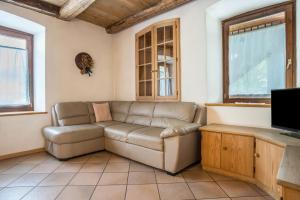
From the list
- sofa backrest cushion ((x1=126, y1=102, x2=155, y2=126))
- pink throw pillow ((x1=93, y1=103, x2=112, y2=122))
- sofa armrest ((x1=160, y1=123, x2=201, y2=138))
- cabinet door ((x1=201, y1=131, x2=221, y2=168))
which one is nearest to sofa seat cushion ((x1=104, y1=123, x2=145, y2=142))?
sofa backrest cushion ((x1=126, y1=102, x2=155, y2=126))

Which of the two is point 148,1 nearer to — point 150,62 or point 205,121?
point 150,62

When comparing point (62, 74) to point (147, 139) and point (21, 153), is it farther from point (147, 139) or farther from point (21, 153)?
point (147, 139)

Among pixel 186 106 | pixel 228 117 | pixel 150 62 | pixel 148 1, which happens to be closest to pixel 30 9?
pixel 148 1

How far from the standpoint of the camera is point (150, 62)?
3658mm

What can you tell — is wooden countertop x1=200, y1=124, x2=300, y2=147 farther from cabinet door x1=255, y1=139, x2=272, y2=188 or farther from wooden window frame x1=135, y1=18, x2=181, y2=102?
wooden window frame x1=135, y1=18, x2=181, y2=102

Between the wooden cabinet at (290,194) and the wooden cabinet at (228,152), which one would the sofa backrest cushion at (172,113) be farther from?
the wooden cabinet at (290,194)

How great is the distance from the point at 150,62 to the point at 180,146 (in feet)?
6.52

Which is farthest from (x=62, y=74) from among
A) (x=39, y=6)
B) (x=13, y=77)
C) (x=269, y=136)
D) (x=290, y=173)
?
(x=290, y=173)

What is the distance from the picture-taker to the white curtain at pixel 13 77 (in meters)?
3.15

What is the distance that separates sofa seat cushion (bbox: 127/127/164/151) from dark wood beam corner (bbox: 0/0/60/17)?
2.62 metres

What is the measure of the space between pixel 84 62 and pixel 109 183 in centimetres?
268

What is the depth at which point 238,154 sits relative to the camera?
84.0 inches

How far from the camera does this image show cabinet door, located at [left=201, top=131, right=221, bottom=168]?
229 cm

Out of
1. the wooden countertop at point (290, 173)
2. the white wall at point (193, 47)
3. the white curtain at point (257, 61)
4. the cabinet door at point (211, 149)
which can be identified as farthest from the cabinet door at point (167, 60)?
the wooden countertop at point (290, 173)
